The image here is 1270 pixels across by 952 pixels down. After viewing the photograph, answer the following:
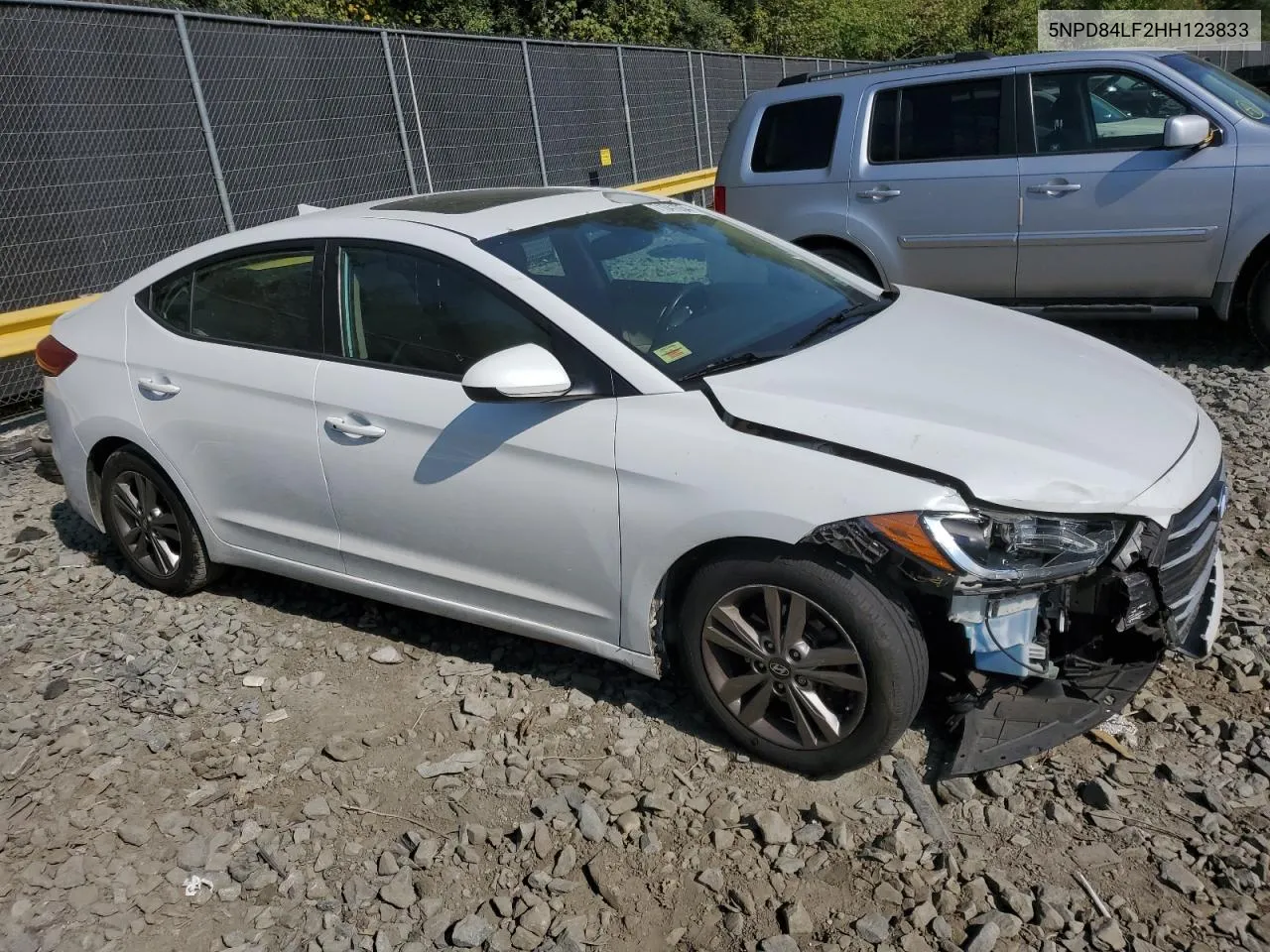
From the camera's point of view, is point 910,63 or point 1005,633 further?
point 910,63

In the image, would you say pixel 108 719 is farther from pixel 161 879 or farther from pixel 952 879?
pixel 952 879

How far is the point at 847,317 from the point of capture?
385cm

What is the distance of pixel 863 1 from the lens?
33625 millimetres

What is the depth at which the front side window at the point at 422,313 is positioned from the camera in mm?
3482

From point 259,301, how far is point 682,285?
5.32 feet

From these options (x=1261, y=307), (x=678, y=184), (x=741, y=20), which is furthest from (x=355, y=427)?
(x=741, y=20)

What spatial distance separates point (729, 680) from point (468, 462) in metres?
1.07

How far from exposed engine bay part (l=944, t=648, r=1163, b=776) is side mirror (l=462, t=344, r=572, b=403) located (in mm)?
1572

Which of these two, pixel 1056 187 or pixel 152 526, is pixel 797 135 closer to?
pixel 1056 187

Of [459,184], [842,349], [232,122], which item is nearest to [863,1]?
[459,184]

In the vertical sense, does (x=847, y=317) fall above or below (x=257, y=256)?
below

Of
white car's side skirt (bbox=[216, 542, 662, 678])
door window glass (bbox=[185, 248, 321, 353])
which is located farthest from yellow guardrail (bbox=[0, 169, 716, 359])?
white car's side skirt (bbox=[216, 542, 662, 678])

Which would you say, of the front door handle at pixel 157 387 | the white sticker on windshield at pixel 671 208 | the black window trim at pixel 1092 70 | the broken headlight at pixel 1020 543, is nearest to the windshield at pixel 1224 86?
the black window trim at pixel 1092 70

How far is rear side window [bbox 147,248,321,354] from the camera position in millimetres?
3904
